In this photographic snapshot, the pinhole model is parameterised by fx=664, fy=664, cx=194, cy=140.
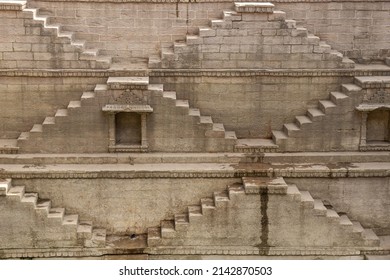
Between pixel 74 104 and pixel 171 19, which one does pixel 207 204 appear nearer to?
pixel 74 104

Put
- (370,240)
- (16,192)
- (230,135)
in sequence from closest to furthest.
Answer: (16,192) → (370,240) → (230,135)

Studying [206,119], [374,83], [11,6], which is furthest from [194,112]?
[11,6]

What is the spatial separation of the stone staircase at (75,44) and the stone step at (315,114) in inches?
185

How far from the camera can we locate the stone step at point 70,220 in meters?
14.1

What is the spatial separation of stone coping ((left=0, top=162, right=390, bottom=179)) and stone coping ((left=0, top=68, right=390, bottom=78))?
2.04 metres

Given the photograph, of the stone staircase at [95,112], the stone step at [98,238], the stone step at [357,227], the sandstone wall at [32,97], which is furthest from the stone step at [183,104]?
the stone step at [357,227]

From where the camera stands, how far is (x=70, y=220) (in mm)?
14234

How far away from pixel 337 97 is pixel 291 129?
125 centimetres

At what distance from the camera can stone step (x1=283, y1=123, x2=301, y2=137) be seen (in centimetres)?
1502

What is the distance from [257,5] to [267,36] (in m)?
0.73

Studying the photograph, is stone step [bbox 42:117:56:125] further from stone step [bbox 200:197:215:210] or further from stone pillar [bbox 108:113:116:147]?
stone step [bbox 200:197:215:210]

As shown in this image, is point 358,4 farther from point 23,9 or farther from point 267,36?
point 23,9

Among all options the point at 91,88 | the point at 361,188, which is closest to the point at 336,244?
the point at 361,188

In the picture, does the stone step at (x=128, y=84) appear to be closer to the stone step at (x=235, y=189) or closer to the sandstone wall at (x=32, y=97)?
the sandstone wall at (x=32, y=97)
